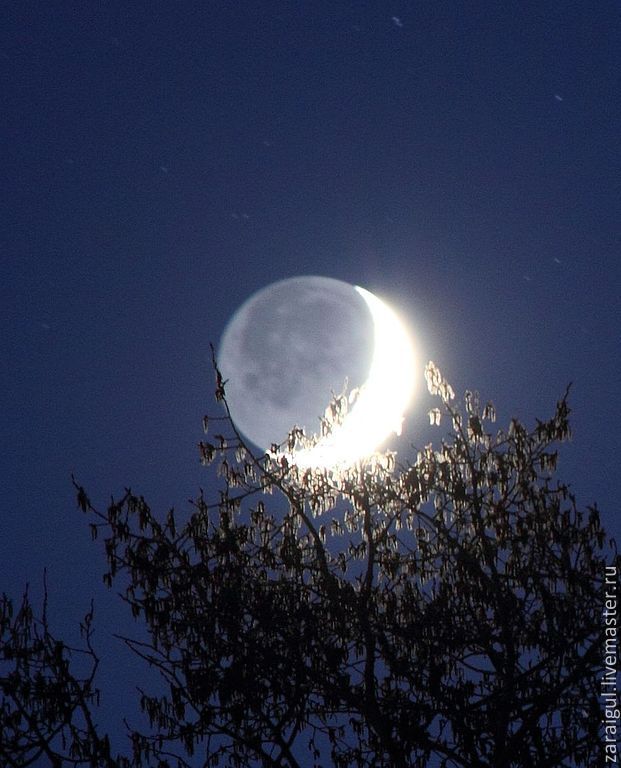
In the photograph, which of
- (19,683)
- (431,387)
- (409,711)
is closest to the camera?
(19,683)

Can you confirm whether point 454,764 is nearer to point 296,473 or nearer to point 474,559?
point 474,559

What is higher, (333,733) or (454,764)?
(333,733)

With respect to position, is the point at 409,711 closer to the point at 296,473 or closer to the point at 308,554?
the point at 308,554

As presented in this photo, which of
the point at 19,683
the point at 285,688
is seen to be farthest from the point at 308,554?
the point at 19,683

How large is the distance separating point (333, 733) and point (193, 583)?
295 centimetres

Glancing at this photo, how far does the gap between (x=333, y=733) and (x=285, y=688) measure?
180 cm

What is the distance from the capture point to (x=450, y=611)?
10477mm

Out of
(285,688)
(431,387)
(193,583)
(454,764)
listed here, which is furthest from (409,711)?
(431,387)

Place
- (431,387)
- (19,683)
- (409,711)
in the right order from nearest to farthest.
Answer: (19,683) < (409,711) < (431,387)

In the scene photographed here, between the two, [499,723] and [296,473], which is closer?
[499,723]

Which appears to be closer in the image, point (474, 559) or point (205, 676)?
point (205, 676)

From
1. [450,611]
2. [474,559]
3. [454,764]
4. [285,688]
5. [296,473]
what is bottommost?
[454,764]

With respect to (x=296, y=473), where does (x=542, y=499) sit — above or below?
below

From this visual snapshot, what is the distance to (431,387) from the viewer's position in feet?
37.2
